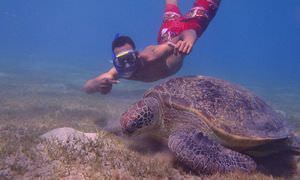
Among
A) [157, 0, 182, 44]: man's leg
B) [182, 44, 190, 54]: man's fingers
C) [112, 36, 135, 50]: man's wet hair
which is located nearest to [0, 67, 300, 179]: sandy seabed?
[112, 36, 135, 50]: man's wet hair

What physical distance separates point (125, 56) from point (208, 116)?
2535mm

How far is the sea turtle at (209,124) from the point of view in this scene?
478 centimetres

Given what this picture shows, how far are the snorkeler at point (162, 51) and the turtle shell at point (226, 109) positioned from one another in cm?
90

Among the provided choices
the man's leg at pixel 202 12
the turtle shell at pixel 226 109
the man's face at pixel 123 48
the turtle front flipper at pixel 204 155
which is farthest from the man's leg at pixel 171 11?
the turtle front flipper at pixel 204 155

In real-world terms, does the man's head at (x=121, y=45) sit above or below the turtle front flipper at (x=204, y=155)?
above

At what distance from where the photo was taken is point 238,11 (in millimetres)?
168125

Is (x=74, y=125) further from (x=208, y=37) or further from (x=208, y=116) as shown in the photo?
(x=208, y=37)

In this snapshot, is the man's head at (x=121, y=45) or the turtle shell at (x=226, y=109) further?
the man's head at (x=121, y=45)

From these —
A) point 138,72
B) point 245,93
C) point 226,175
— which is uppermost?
point 138,72

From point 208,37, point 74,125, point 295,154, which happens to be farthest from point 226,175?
point 208,37

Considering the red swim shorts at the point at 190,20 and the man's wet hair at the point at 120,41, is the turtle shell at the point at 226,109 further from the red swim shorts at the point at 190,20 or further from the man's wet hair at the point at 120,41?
the red swim shorts at the point at 190,20

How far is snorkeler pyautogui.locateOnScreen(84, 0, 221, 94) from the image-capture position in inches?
279

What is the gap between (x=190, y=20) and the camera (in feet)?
29.8

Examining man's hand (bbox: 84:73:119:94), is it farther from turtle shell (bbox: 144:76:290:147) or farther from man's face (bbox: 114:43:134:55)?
turtle shell (bbox: 144:76:290:147)
